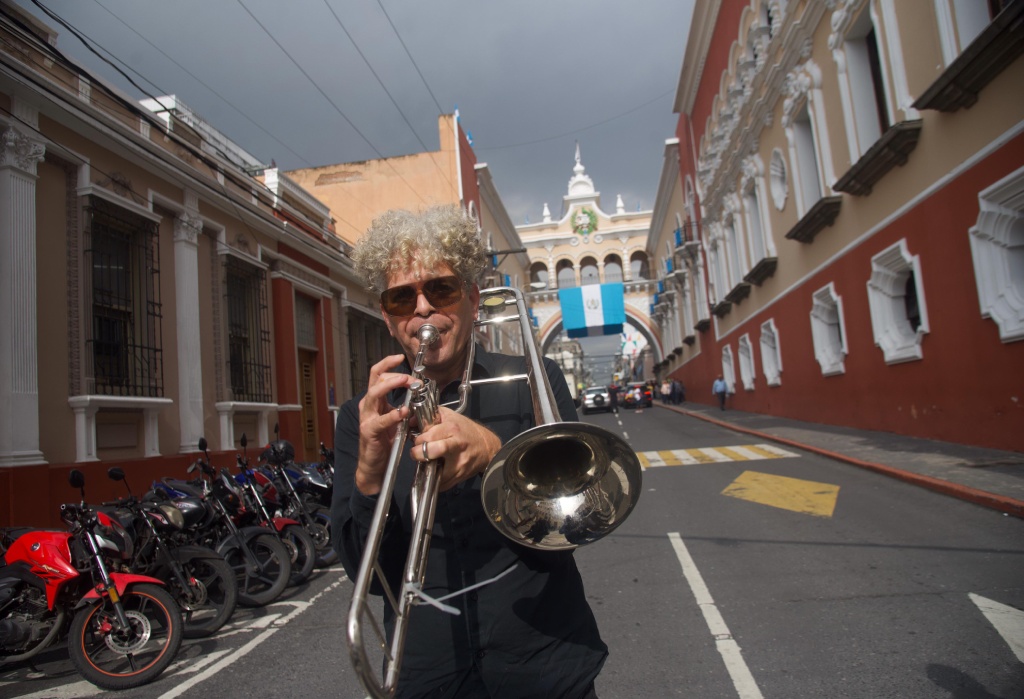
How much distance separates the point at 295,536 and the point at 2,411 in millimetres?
3344

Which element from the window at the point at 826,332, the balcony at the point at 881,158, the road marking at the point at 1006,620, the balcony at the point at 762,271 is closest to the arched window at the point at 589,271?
the balcony at the point at 762,271

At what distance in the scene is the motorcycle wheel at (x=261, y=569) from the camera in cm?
590

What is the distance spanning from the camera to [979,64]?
823cm

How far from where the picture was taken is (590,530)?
5.26 ft

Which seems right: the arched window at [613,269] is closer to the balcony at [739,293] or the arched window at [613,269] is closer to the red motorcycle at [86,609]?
the balcony at [739,293]

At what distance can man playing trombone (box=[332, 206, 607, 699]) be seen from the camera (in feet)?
4.96

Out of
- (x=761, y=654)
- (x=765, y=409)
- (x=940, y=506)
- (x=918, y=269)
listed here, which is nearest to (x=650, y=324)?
(x=765, y=409)

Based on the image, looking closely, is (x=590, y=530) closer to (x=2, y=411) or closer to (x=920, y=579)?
(x=920, y=579)

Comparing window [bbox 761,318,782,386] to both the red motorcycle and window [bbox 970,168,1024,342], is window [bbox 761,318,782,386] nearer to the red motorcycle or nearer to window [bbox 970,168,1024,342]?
window [bbox 970,168,1024,342]

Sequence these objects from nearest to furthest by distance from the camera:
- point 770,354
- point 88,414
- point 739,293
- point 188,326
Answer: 1. point 88,414
2. point 188,326
3. point 770,354
4. point 739,293

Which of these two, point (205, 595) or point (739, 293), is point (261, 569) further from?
point (739, 293)

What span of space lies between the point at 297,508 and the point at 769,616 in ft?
16.9

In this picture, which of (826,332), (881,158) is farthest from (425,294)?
(826,332)

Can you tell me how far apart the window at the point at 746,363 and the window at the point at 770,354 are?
2.21m
